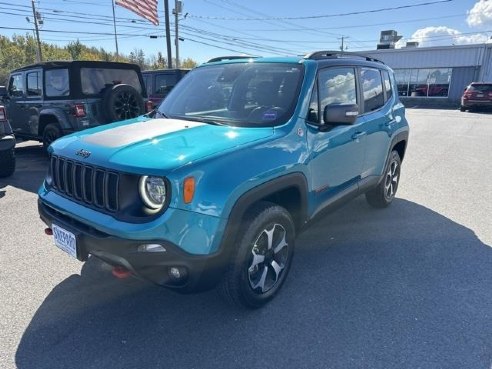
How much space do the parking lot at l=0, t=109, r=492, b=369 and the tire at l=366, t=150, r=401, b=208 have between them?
0.54 m

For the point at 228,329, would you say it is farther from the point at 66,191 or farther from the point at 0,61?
the point at 0,61

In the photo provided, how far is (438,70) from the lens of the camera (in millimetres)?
29297

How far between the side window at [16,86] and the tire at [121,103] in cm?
240

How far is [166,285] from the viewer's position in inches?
92.0

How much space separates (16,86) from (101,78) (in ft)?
7.83

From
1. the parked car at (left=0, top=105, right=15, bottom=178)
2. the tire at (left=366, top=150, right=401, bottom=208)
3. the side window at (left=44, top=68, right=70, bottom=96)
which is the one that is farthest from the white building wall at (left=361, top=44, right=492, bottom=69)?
the parked car at (left=0, top=105, right=15, bottom=178)

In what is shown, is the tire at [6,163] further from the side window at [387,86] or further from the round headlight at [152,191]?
the side window at [387,86]

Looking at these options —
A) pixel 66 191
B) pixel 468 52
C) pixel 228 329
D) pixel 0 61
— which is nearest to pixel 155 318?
pixel 228 329

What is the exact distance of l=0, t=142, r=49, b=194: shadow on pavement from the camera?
6.25 meters

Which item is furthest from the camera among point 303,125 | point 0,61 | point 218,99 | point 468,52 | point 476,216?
point 0,61

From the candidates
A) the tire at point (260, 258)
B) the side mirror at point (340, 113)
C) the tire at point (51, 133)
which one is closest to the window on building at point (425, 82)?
the tire at point (51, 133)

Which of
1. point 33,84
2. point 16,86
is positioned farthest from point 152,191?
point 16,86

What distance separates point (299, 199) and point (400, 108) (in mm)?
2844

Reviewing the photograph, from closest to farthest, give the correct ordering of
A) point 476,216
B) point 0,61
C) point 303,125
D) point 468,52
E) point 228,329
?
point 228,329 < point 303,125 < point 476,216 < point 468,52 < point 0,61
